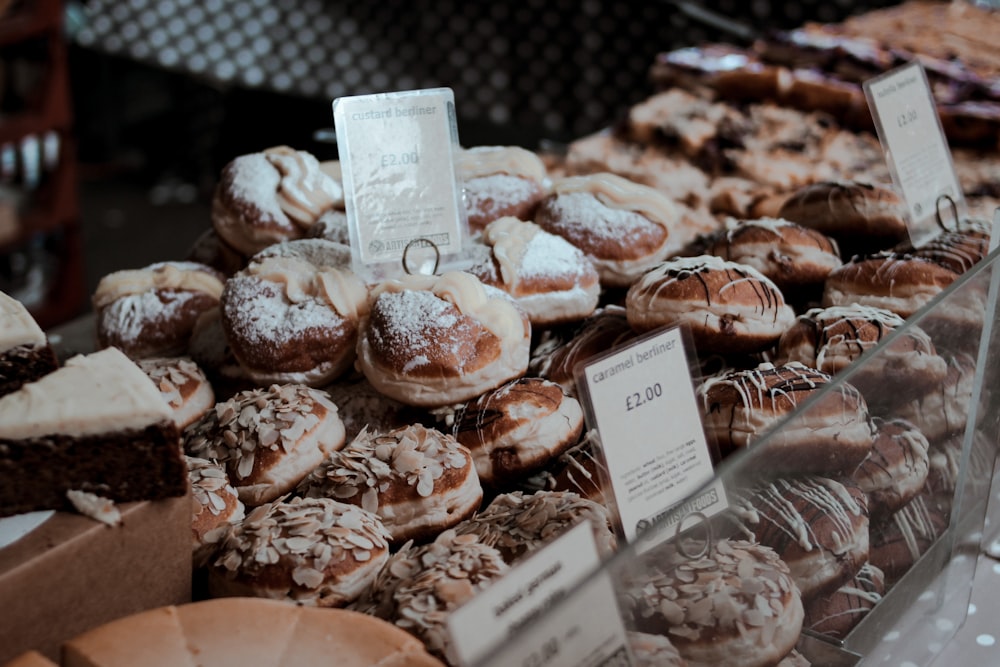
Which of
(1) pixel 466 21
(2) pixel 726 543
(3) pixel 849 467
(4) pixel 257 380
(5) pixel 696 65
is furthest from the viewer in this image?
(1) pixel 466 21

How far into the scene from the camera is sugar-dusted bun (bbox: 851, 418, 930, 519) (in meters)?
1.47

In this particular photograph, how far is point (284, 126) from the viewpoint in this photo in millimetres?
5320

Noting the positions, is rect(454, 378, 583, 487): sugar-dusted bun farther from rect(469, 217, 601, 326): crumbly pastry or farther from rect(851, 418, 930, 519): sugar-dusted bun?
rect(851, 418, 930, 519): sugar-dusted bun

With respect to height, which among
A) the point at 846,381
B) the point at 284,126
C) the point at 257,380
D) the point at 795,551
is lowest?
the point at 795,551

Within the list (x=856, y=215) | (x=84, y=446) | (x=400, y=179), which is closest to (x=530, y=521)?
(x=84, y=446)

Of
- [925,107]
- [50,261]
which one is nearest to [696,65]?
[925,107]

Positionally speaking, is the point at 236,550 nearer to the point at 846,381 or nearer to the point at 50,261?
the point at 846,381

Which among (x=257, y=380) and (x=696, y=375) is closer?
(x=696, y=375)

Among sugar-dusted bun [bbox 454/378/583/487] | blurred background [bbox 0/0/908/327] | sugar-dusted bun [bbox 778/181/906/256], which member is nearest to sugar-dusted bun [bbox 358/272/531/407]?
sugar-dusted bun [bbox 454/378/583/487]

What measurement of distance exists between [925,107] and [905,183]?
0.75 feet

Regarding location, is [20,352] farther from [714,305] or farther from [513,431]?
[714,305]

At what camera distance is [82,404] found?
1.20 m

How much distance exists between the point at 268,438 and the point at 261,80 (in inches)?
→ 189

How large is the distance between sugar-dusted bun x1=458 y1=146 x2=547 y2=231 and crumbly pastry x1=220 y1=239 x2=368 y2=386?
15.1 inches
